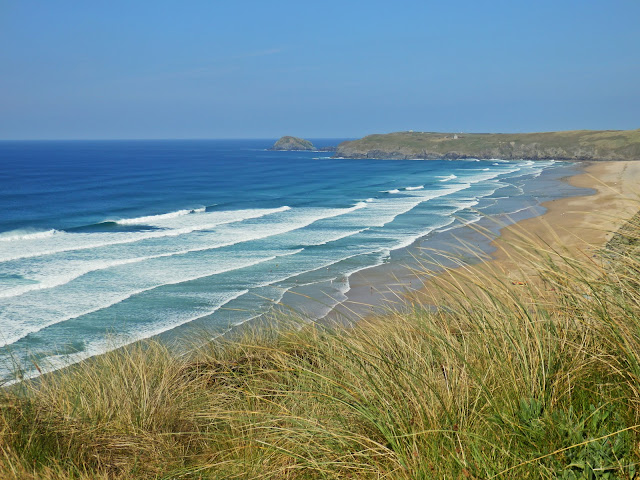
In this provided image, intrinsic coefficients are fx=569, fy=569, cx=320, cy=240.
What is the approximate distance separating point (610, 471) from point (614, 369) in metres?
0.66

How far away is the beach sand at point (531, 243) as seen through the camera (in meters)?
3.78

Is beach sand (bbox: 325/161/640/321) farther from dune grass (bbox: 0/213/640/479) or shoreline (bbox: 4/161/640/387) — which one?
dune grass (bbox: 0/213/640/479)

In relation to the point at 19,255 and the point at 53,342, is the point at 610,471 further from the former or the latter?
the point at 19,255

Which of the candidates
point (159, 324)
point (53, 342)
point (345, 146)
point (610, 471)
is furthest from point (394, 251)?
point (345, 146)

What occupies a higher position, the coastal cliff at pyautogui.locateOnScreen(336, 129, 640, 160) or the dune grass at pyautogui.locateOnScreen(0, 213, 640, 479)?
the coastal cliff at pyautogui.locateOnScreen(336, 129, 640, 160)

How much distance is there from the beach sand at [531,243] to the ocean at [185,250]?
46 cm

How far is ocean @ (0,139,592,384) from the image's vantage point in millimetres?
13586

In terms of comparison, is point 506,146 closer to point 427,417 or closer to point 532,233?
point 532,233

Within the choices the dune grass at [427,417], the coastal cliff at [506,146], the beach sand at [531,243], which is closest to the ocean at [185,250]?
the beach sand at [531,243]

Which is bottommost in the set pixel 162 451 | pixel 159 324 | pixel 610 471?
pixel 159 324

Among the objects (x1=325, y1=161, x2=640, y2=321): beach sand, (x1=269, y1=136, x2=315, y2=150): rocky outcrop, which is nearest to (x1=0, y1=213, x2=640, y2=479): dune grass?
(x1=325, y1=161, x2=640, y2=321): beach sand

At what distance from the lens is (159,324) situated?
1395 centimetres

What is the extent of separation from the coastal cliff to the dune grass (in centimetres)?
9455

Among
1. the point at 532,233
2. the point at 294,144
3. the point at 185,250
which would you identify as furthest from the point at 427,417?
the point at 294,144
